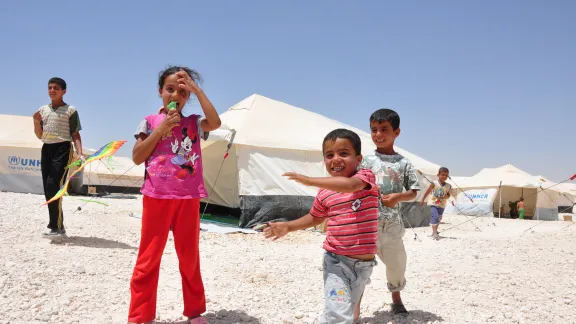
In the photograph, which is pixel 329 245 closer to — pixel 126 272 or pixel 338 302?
pixel 338 302

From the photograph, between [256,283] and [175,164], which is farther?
[256,283]

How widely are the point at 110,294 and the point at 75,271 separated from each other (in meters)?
0.58

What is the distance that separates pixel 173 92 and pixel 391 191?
162cm

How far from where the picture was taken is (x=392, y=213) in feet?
9.55

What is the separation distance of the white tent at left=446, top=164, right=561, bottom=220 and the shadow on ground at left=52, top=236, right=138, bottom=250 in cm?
1659

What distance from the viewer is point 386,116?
299 centimetres

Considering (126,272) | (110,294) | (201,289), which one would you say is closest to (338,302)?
(201,289)

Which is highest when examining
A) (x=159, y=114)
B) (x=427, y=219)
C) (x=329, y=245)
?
(x=159, y=114)

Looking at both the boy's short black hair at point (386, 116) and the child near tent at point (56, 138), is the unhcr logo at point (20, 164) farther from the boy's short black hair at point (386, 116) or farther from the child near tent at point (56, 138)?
the boy's short black hair at point (386, 116)

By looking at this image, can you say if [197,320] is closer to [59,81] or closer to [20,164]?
[59,81]

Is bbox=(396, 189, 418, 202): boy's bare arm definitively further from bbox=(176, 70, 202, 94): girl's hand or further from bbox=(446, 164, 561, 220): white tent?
bbox=(446, 164, 561, 220): white tent

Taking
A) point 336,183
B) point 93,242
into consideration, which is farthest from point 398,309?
point 93,242

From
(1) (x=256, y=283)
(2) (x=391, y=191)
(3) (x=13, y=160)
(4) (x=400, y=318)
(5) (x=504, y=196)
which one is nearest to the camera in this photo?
(4) (x=400, y=318)

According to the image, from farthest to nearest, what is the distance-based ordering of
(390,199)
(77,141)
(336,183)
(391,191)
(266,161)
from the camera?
(266,161) → (77,141) → (391,191) → (390,199) → (336,183)
